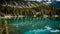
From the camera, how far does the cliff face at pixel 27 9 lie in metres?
4.29

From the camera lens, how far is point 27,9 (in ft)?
14.2

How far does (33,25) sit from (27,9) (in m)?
0.50

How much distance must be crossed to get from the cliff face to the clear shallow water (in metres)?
0.18

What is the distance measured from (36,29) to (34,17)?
37 cm

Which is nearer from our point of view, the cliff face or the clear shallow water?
the clear shallow water

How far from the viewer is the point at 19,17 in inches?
168

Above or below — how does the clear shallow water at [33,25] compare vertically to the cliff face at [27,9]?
below

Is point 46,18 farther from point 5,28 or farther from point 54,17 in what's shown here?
point 5,28

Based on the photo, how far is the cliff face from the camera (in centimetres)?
429

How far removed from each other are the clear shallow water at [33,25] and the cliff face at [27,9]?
18 centimetres

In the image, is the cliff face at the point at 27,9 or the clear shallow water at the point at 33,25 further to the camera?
the cliff face at the point at 27,9

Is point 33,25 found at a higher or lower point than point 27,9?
lower

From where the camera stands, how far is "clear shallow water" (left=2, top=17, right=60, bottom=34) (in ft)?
13.3

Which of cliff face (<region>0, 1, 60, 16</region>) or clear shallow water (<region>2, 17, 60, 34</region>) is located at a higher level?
cliff face (<region>0, 1, 60, 16</region>)
